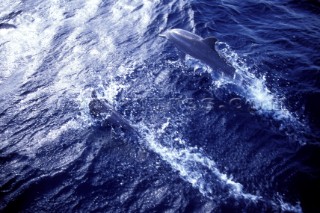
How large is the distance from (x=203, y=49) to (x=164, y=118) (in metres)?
3.21

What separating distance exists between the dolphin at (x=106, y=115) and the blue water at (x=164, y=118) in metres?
0.14

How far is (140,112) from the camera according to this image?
7789mm

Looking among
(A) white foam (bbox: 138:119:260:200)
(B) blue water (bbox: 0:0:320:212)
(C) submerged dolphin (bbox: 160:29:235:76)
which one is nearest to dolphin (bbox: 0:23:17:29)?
(B) blue water (bbox: 0:0:320:212)

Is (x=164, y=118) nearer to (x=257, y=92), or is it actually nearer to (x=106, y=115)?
(x=106, y=115)

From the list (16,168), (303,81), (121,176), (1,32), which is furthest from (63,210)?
(1,32)

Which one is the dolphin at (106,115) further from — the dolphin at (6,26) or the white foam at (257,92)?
the dolphin at (6,26)

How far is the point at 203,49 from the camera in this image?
9.14m

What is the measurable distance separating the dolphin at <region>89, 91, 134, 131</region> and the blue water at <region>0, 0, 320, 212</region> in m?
0.14

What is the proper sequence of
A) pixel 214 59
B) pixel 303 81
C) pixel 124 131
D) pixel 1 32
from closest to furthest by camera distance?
1. pixel 124 131
2. pixel 303 81
3. pixel 214 59
4. pixel 1 32

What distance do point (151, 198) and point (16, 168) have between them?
3.63 m

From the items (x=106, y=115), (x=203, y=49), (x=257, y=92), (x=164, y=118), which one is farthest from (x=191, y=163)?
(x=203, y=49)

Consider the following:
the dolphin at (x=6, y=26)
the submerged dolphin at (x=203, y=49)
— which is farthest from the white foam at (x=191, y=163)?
the dolphin at (x=6, y=26)

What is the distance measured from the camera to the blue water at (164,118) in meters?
5.96

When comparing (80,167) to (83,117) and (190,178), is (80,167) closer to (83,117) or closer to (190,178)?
(83,117)
